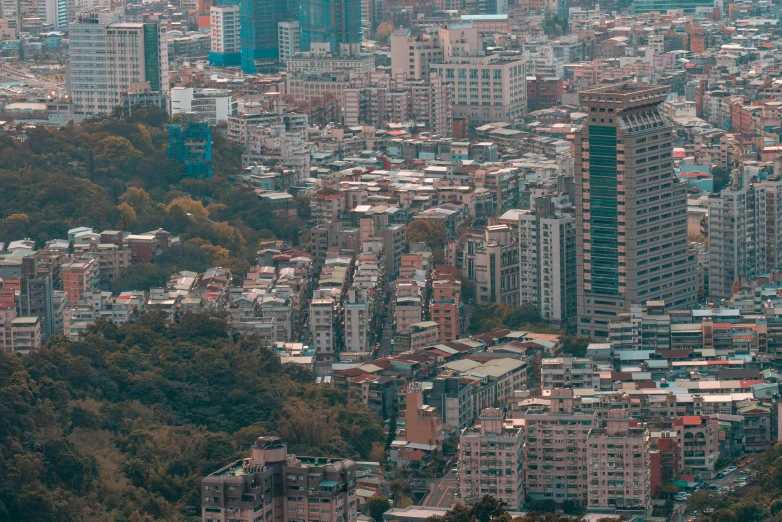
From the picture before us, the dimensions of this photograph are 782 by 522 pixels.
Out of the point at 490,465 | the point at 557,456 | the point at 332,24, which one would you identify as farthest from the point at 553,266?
the point at 332,24

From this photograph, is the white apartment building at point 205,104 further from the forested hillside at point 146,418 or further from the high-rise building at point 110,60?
the forested hillside at point 146,418

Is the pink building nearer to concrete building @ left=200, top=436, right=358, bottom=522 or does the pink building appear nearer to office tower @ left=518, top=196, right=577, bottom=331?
concrete building @ left=200, top=436, right=358, bottom=522

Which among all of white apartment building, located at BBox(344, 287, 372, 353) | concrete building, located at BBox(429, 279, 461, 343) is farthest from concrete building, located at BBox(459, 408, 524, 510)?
concrete building, located at BBox(429, 279, 461, 343)

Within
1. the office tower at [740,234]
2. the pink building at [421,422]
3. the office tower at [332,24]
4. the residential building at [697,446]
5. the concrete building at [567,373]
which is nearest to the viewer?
the residential building at [697,446]

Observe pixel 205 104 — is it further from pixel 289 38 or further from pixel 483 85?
pixel 289 38

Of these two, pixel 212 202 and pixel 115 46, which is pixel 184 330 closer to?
pixel 212 202

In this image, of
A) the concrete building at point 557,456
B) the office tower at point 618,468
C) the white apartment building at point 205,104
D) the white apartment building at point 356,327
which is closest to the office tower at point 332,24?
the white apartment building at point 205,104

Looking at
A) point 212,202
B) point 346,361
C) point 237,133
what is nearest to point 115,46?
point 237,133
